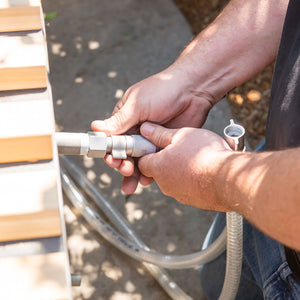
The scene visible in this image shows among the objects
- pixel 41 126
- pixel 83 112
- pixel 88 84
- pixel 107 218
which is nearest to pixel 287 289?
pixel 41 126

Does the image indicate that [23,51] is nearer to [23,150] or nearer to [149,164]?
[23,150]

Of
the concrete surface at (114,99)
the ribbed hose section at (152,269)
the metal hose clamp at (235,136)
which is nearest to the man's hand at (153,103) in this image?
the metal hose clamp at (235,136)

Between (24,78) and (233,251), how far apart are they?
3.53 ft

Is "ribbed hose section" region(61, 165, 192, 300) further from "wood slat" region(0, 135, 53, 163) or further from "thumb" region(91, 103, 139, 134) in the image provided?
"wood slat" region(0, 135, 53, 163)

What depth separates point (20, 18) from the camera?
1.38m

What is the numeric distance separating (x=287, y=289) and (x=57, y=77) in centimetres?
279

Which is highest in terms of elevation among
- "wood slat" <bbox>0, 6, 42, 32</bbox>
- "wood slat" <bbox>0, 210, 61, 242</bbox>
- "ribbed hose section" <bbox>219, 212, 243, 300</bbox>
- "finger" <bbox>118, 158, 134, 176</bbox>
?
"wood slat" <bbox>0, 6, 42, 32</bbox>

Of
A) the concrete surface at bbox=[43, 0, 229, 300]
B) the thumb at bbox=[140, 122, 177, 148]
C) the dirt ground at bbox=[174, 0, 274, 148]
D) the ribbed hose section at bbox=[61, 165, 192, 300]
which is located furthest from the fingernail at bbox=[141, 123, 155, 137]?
the dirt ground at bbox=[174, 0, 274, 148]

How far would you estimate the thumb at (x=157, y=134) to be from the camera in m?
1.57

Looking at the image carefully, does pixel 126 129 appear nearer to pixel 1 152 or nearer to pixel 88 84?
pixel 1 152

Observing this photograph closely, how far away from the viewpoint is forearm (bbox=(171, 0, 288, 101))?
1688 millimetres

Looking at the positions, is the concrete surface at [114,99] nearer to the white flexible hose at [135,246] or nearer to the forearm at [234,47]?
the white flexible hose at [135,246]

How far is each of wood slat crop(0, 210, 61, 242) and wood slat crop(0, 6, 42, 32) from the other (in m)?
0.59

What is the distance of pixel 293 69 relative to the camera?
134 cm
